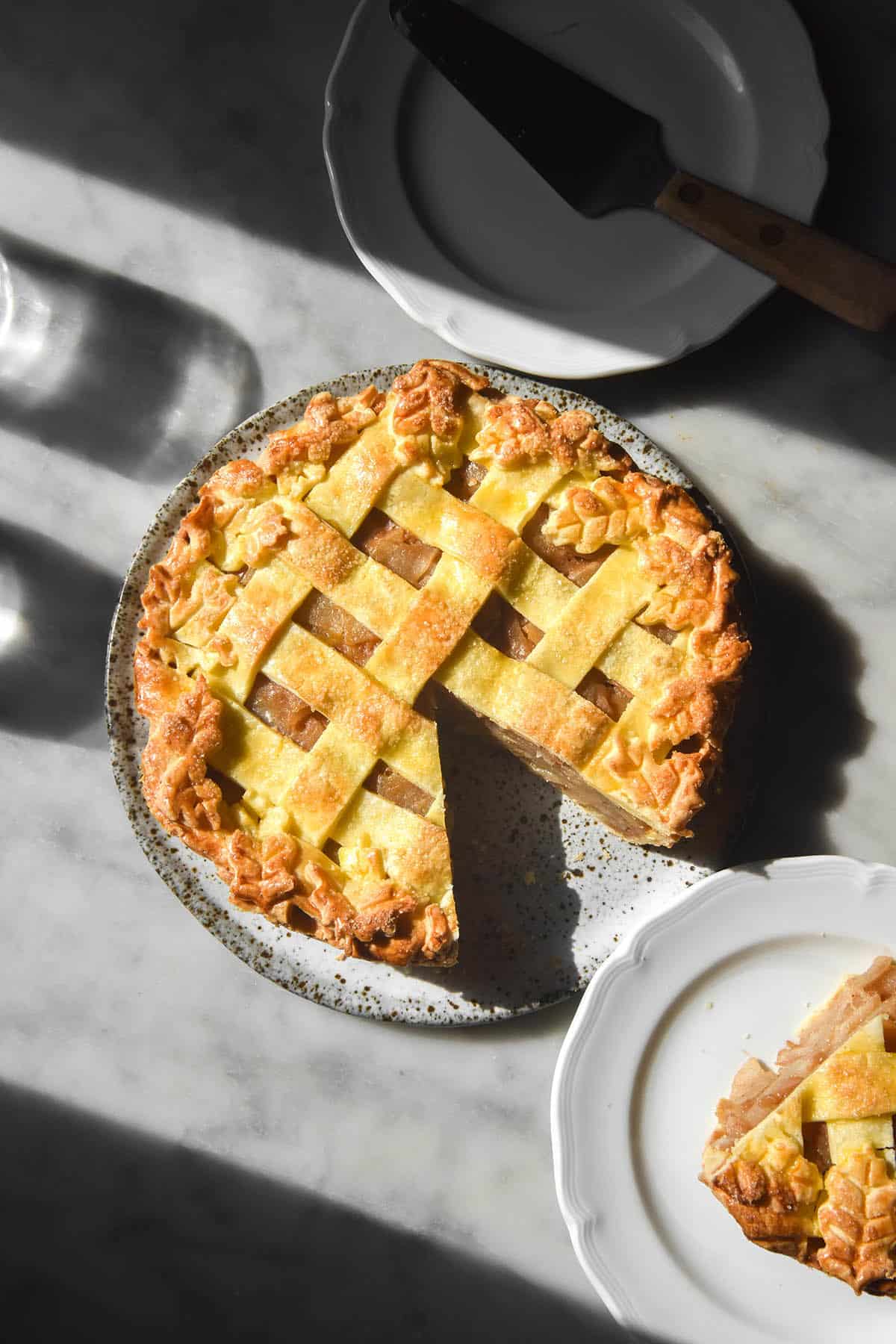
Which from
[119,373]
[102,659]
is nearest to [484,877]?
[102,659]

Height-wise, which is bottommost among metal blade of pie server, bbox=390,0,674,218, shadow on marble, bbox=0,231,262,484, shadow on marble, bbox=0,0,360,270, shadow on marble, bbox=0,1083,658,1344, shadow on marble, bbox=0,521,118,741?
shadow on marble, bbox=0,1083,658,1344

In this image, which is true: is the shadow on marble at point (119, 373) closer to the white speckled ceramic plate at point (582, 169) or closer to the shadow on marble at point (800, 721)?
the white speckled ceramic plate at point (582, 169)

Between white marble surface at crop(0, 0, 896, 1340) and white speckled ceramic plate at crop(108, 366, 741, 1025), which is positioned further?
white marble surface at crop(0, 0, 896, 1340)

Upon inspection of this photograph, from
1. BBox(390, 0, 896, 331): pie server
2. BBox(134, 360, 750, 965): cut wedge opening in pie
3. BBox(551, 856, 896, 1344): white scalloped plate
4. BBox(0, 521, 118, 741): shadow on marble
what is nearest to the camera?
BBox(134, 360, 750, 965): cut wedge opening in pie

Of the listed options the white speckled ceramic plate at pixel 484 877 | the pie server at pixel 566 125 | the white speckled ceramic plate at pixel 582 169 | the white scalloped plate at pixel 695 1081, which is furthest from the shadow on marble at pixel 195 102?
the white scalloped plate at pixel 695 1081

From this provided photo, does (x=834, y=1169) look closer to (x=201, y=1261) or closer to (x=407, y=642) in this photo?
(x=407, y=642)

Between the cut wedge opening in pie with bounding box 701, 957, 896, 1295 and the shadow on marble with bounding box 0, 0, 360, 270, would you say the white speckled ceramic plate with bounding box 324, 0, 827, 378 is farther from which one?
the cut wedge opening in pie with bounding box 701, 957, 896, 1295

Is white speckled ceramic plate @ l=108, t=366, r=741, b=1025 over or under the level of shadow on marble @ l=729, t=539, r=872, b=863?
under

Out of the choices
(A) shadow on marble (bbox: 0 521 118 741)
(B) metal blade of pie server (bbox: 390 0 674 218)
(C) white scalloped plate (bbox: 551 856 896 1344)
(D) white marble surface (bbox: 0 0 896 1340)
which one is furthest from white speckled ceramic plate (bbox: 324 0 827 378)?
(C) white scalloped plate (bbox: 551 856 896 1344)
